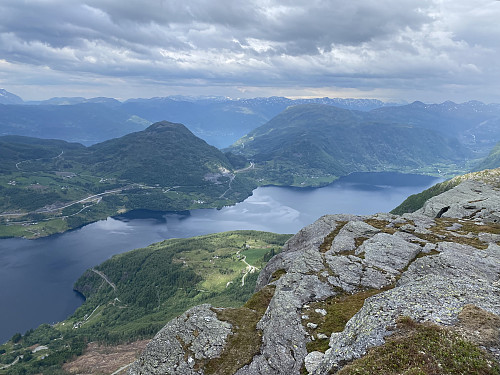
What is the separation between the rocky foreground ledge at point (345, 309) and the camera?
23.7 metres

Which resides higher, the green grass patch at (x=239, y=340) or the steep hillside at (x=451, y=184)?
the green grass patch at (x=239, y=340)

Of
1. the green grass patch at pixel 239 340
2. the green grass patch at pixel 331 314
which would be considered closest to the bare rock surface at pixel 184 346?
the green grass patch at pixel 239 340

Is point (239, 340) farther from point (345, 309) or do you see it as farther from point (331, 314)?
point (345, 309)

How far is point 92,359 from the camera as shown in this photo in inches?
5330

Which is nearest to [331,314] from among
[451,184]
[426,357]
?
[426,357]

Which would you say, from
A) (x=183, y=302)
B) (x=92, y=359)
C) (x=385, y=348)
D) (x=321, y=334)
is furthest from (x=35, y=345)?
(x=385, y=348)

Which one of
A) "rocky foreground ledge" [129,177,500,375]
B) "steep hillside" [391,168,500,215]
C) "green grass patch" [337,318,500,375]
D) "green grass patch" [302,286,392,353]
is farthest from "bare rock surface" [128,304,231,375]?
"steep hillside" [391,168,500,215]

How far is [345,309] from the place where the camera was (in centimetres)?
3531

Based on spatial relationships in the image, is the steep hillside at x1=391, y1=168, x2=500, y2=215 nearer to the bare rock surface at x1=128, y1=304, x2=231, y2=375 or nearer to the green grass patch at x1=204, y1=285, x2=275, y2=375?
the green grass patch at x1=204, y1=285, x2=275, y2=375

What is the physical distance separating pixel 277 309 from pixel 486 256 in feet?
110

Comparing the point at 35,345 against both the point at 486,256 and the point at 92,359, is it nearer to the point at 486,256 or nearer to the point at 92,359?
the point at 92,359

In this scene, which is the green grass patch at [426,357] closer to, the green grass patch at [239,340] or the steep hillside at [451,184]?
the green grass patch at [239,340]

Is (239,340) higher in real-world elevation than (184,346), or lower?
higher

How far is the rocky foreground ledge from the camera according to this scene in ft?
77.8
